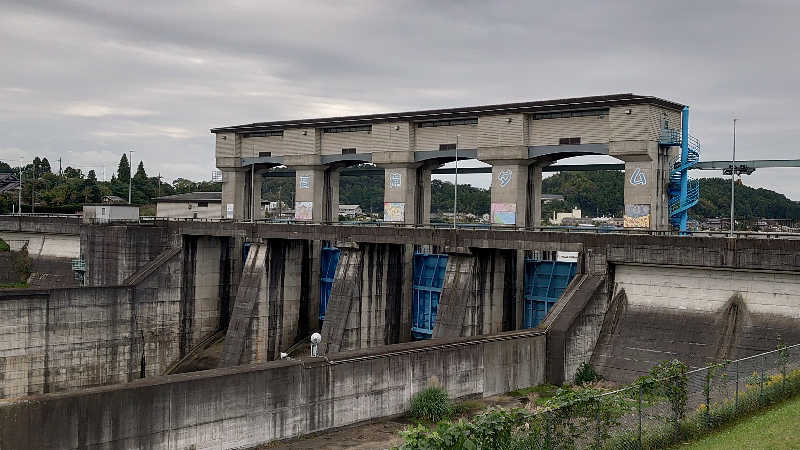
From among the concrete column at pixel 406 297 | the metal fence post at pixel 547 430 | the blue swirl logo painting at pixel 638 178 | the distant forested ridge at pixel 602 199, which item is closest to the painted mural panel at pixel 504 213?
the concrete column at pixel 406 297

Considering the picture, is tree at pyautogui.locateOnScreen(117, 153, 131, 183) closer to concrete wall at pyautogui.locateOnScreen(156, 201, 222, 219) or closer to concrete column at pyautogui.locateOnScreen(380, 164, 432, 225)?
concrete wall at pyautogui.locateOnScreen(156, 201, 222, 219)

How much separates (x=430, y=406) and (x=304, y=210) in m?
31.1

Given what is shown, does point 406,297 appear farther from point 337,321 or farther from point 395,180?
point 395,180

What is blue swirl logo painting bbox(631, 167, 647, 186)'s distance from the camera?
39312mm

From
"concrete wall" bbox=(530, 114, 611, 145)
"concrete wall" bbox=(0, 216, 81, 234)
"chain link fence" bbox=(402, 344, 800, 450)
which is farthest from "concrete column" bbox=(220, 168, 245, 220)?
"chain link fence" bbox=(402, 344, 800, 450)

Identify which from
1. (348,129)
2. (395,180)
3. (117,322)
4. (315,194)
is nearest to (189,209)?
(315,194)

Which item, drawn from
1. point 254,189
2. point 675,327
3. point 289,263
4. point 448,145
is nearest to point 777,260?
point 675,327

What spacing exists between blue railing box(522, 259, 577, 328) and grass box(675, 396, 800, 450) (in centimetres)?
1907

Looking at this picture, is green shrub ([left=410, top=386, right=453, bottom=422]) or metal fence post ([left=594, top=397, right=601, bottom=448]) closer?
metal fence post ([left=594, top=397, right=601, bottom=448])

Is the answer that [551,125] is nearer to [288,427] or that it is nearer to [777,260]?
[777,260]

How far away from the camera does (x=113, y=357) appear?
150 feet

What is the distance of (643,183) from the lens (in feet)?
129

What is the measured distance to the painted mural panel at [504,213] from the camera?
43344mm

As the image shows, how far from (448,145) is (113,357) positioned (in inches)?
1003
